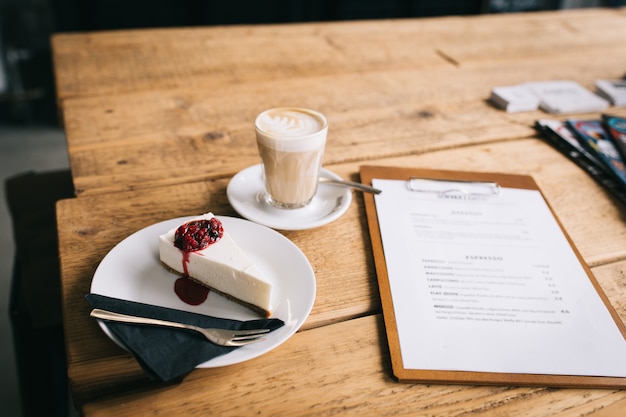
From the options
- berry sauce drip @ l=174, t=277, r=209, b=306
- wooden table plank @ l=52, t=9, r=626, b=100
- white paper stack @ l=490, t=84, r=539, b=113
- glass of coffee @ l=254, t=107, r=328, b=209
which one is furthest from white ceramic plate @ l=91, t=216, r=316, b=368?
white paper stack @ l=490, t=84, r=539, b=113

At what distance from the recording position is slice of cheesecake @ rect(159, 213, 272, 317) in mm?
633

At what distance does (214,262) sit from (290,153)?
23cm

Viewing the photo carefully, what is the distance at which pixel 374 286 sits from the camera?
708 mm

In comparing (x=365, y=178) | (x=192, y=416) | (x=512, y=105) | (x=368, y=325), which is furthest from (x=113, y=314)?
(x=512, y=105)

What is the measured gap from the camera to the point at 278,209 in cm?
84

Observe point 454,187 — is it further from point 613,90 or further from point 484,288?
point 613,90

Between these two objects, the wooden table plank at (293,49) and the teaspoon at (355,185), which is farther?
the wooden table plank at (293,49)

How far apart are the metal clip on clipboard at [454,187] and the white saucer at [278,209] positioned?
131 millimetres

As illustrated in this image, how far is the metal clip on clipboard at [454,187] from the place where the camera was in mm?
897

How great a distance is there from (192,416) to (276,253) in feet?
0.81

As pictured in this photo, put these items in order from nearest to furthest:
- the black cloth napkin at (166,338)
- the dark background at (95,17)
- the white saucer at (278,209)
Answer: the black cloth napkin at (166,338) → the white saucer at (278,209) → the dark background at (95,17)

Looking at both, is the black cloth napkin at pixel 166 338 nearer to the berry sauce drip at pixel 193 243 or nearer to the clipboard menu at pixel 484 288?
the berry sauce drip at pixel 193 243

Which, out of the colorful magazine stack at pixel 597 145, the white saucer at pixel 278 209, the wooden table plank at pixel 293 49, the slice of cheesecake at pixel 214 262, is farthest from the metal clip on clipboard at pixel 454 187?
the wooden table plank at pixel 293 49

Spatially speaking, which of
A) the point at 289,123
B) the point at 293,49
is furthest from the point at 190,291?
the point at 293,49
